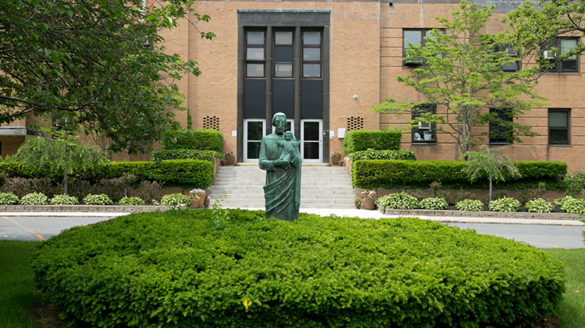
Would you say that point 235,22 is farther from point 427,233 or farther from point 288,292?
point 288,292

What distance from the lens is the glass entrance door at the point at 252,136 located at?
2419 centimetres

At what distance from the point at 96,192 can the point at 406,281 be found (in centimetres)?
1650

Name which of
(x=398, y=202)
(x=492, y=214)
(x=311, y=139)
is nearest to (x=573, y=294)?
(x=398, y=202)

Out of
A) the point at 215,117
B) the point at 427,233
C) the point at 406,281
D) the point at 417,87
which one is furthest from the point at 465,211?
the point at 215,117

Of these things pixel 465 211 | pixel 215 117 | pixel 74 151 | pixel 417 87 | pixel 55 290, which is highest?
pixel 417 87

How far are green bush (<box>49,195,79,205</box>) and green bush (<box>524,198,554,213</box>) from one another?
753 inches

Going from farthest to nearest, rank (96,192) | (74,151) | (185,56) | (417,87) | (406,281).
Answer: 1. (185,56)
2. (417,87)
3. (96,192)
4. (74,151)
5. (406,281)

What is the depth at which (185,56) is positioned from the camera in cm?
2323

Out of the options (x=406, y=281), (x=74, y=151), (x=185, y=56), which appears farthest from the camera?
(x=185, y=56)

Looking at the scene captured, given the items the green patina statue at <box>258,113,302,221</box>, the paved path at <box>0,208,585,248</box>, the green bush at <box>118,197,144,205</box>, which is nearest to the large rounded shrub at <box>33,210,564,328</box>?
the green patina statue at <box>258,113,302,221</box>

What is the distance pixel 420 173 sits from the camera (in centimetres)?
1784

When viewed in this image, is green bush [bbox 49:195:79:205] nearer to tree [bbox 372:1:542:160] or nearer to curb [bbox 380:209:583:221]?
curb [bbox 380:209:583:221]

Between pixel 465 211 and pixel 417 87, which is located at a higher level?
pixel 417 87

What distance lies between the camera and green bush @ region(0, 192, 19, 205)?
16.1 metres
